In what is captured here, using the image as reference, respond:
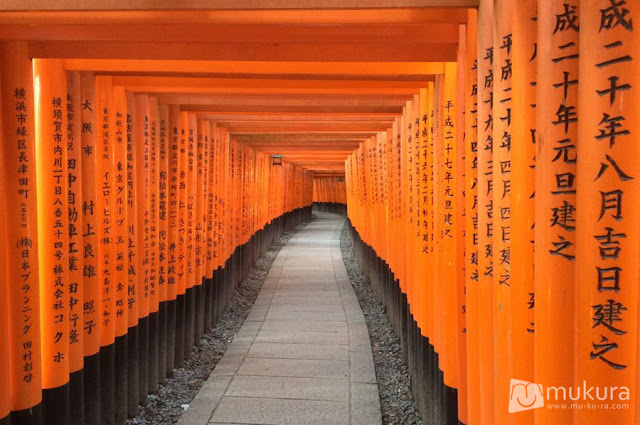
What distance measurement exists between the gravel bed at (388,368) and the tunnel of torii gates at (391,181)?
0.36m

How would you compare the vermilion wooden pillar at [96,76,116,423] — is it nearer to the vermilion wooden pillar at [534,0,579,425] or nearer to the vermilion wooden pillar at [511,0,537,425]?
the vermilion wooden pillar at [511,0,537,425]

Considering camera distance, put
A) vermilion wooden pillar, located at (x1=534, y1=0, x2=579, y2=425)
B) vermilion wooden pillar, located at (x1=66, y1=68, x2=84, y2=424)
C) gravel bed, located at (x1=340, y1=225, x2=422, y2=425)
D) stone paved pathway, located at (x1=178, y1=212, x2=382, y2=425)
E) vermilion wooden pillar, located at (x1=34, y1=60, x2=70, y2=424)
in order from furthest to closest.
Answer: gravel bed, located at (x1=340, y1=225, x2=422, y2=425)
stone paved pathway, located at (x1=178, y1=212, x2=382, y2=425)
vermilion wooden pillar, located at (x1=66, y1=68, x2=84, y2=424)
vermilion wooden pillar, located at (x1=34, y1=60, x2=70, y2=424)
vermilion wooden pillar, located at (x1=534, y1=0, x2=579, y2=425)

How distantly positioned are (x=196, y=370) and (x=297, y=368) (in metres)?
1.35

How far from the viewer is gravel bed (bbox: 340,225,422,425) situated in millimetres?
5941

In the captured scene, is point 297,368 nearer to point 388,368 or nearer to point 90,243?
point 388,368

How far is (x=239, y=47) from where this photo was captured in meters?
4.01

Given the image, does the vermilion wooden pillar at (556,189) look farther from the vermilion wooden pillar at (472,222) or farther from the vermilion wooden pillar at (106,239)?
the vermilion wooden pillar at (106,239)

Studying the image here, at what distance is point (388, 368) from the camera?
7301mm

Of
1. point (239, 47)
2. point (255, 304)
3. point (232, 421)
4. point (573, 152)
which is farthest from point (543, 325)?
point (255, 304)

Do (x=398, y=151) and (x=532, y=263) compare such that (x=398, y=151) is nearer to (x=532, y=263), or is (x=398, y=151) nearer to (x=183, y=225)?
(x=183, y=225)

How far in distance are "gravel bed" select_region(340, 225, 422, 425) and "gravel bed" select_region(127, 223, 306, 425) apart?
2.12 metres

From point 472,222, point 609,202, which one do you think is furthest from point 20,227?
point 609,202

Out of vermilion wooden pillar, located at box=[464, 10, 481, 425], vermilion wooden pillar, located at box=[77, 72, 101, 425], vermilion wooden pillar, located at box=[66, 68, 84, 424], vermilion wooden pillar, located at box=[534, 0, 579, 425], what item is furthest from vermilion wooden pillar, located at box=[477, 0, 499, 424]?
vermilion wooden pillar, located at box=[77, 72, 101, 425]

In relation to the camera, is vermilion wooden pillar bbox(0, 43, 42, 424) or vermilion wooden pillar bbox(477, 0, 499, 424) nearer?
vermilion wooden pillar bbox(477, 0, 499, 424)
